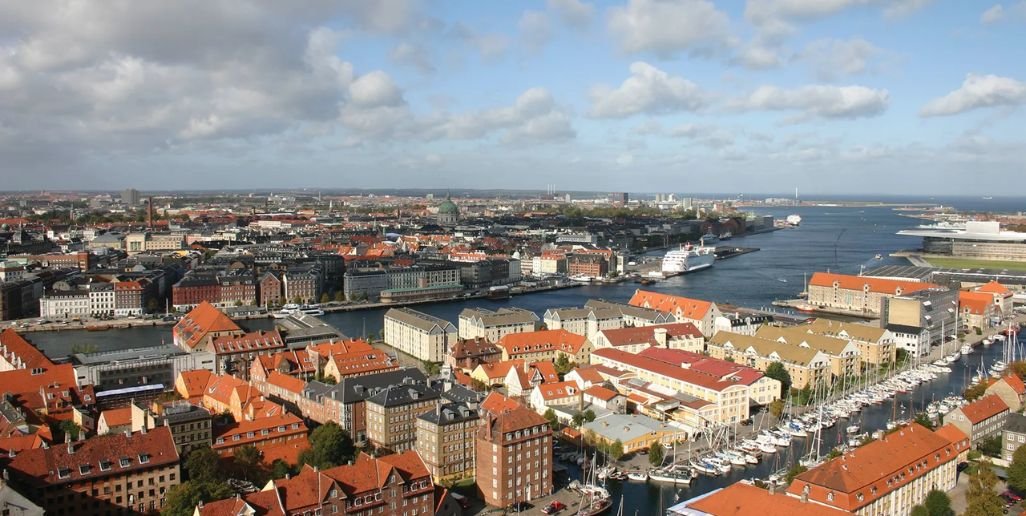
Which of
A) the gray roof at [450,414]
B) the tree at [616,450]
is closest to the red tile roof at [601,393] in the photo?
the tree at [616,450]

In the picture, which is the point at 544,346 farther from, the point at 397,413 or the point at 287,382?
the point at 397,413

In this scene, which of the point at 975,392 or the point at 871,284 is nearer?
the point at 975,392

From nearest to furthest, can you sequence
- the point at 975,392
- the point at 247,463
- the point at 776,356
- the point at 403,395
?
1. the point at 247,463
2. the point at 403,395
3. the point at 975,392
4. the point at 776,356

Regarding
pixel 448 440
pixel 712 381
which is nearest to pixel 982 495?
pixel 712 381

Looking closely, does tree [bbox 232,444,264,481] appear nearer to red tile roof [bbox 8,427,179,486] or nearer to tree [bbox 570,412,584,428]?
red tile roof [bbox 8,427,179,486]

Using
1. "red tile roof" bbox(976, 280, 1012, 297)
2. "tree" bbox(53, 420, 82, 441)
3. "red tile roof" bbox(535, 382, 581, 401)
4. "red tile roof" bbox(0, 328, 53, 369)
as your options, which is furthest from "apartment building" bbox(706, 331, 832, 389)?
"red tile roof" bbox(0, 328, 53, 369)

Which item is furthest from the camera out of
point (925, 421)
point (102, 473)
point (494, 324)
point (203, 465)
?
point (494, 324)

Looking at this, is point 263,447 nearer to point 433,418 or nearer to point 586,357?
point 433,418

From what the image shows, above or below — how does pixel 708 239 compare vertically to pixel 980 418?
below
